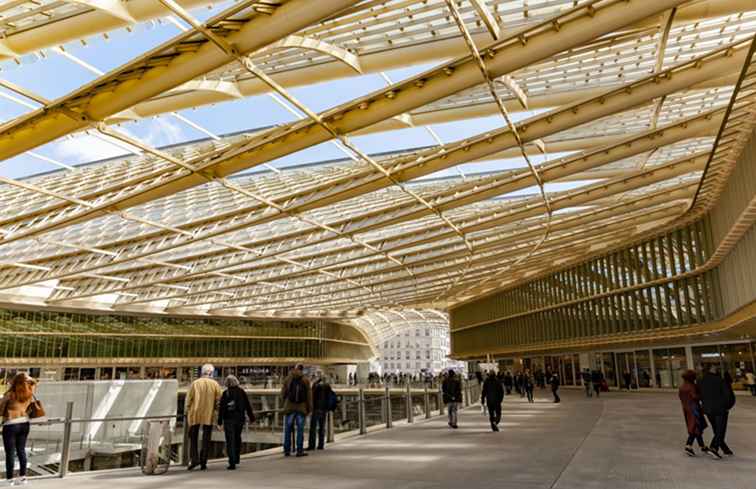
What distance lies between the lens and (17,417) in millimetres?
7551

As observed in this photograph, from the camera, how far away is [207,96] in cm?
1132

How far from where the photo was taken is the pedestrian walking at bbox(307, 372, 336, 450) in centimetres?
1095

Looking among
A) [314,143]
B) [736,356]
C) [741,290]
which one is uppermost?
[314,143]

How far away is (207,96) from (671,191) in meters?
17.6

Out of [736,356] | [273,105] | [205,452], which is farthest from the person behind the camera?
[736,356]

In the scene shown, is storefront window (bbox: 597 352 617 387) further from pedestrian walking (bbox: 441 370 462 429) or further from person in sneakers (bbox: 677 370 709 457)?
person in sneakers (bbox: 677 370 709 457)

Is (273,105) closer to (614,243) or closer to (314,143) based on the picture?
(314,143)

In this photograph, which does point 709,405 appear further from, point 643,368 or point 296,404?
point 643,368

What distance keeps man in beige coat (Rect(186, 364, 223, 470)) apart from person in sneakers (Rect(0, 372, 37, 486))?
2.18 meters

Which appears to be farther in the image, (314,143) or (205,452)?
(314,143)

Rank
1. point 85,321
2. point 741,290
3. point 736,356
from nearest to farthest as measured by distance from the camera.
→ point 741,290 < point 736,356 < point 85,321

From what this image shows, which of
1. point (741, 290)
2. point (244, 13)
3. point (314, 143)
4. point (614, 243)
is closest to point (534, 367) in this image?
point (614, 243)

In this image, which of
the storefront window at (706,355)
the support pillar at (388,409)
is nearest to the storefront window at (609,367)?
the storefront window at (706,355)

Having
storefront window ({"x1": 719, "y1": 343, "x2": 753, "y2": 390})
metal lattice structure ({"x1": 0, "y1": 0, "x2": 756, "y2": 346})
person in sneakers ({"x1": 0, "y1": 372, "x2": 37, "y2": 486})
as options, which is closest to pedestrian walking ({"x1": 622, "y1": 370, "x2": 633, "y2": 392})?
storefront window ({"x1": 719, "y1": 343, "x2": 753, "y2": 390})
